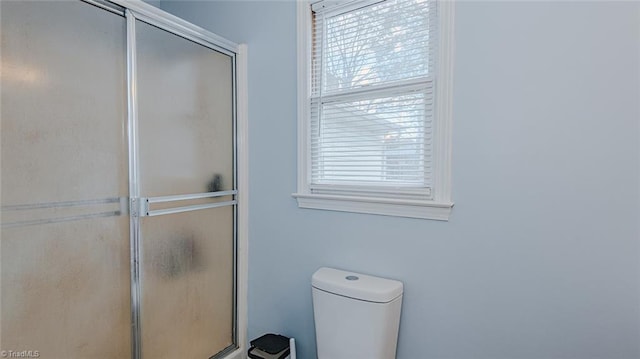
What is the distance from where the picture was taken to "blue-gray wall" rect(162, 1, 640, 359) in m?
1.06

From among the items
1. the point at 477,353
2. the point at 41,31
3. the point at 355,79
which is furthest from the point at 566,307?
the point at 41,31

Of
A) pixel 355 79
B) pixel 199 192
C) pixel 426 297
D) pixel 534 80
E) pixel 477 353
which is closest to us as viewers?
pixel 534 80

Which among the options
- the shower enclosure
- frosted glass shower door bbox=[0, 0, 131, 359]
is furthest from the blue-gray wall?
frosted glass shower door bbox=[0, 0, 131, 359]

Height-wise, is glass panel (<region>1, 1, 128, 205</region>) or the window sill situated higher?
glass panel (<region>1, 1, 128, 205</region>)

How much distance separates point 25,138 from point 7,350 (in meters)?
0.73

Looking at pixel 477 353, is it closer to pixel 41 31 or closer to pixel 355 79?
pixel 355 79

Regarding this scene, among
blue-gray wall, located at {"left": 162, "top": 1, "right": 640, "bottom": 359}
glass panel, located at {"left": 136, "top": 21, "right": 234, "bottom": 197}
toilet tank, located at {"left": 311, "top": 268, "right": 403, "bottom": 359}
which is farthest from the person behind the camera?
glass panel, located at {"left": 136, "top": 21, "right": 234, "bottom": 197}

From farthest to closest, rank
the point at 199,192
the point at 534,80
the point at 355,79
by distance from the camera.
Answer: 1. the point at 199,192
2. the point at 355,79
3. the point at 534,80

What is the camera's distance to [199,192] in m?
1.73

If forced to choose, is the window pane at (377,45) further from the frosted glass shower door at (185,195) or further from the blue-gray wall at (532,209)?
the frosted glass shower door at (185,195)

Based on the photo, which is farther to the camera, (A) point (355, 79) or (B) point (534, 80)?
(A) point (355, 79)

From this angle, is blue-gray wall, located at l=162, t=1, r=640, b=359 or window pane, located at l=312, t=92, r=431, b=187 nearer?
blue-gray wall, located at l=162, t=1, r=640, b=359

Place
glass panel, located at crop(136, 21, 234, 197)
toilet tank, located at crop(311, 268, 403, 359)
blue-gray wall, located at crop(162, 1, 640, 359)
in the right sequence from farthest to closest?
glass panel, located at crop(136, 21, 234, 197) < toilet tank, located at crop(311, 268, 403, 359) < blue-gray wall, located at crop(162, 1, 640, 359)

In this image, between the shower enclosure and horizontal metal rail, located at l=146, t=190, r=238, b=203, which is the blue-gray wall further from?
the shower enclosure
